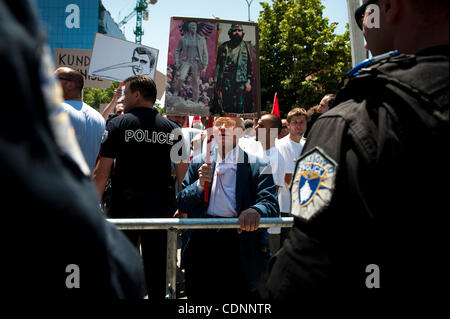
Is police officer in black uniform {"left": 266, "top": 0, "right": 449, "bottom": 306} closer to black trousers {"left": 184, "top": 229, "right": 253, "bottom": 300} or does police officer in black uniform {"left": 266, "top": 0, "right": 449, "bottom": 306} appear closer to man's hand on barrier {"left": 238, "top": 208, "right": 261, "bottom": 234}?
man's hand on barrier {"left": 238, "top": 208, "right": 261, "bottom": 234}

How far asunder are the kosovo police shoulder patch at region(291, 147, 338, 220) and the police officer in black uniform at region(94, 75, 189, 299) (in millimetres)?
2556

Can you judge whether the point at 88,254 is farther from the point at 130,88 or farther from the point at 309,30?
the point at 309,30

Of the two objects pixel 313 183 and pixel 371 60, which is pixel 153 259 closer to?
pixel 313 183

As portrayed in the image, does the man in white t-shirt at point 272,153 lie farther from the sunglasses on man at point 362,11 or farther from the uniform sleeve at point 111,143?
the sunglasses on man at point 362,11

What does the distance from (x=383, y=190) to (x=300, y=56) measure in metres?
19.4

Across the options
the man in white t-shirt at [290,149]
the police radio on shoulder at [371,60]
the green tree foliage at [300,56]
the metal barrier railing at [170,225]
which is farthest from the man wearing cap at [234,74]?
the green tree foliage at [300,56]

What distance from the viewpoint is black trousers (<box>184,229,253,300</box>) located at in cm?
300

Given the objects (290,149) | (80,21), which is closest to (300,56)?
(290,149)

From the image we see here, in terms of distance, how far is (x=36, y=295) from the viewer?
1.63ft

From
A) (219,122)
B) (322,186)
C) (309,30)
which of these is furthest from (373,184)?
(309,30)

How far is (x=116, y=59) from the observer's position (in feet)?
19.0

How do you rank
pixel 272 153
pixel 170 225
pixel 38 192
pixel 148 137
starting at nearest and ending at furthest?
pixel 38 192 → pixel 170 225 → pixel 148 137 → pixel 272 153

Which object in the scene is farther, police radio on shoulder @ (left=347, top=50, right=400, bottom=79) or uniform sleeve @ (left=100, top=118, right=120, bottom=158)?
uniform sleeve @ (left=100, top=118, right=120, bottom=158)

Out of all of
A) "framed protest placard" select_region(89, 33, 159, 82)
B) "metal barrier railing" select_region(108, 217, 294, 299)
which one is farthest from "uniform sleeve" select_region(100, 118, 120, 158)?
"framed protest placard" select_region(89, 33, 159, 82)
